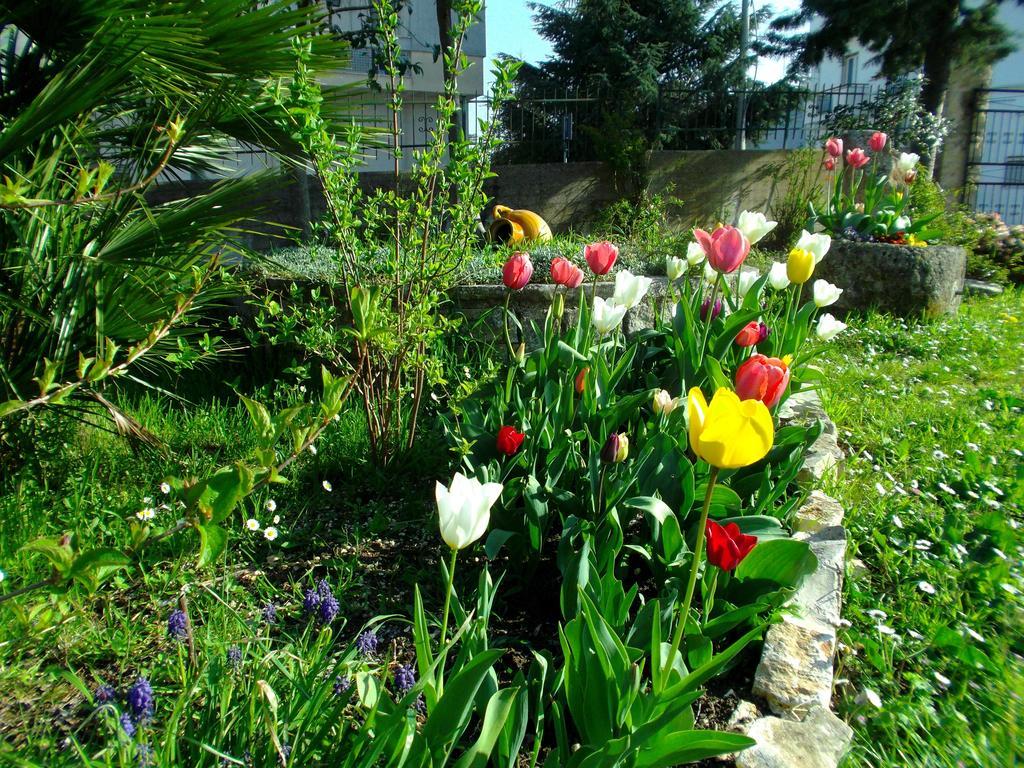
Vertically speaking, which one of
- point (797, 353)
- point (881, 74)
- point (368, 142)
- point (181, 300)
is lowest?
point (797, 353)

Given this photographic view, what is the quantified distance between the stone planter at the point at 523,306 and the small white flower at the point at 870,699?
93.2 inches

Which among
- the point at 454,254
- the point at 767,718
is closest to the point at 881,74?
the point at 454,254

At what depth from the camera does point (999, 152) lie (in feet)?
46.0

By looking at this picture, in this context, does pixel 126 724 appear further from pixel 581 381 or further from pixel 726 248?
pixel 726 248

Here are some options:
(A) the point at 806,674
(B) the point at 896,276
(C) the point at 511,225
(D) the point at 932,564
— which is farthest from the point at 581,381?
(B) the point at 896,276

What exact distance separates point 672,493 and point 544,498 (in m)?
0.33

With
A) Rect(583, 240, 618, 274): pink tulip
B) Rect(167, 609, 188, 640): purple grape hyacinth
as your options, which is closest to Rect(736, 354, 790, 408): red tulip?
Rect(583, 240, 618, 274): pink tulip

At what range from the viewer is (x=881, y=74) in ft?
40.5

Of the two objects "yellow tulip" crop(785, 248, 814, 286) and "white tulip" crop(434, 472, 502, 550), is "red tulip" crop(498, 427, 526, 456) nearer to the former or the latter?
"white tulip" crop(434, 472, 502, 550)

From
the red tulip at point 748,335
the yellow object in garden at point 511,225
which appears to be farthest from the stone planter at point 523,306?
the yellow object in garden at point 511,225

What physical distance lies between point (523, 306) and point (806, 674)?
2564 mm

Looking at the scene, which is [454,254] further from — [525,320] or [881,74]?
[881,74]

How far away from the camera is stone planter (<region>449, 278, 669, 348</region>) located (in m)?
3.91

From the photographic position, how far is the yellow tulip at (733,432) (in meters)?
1.08
